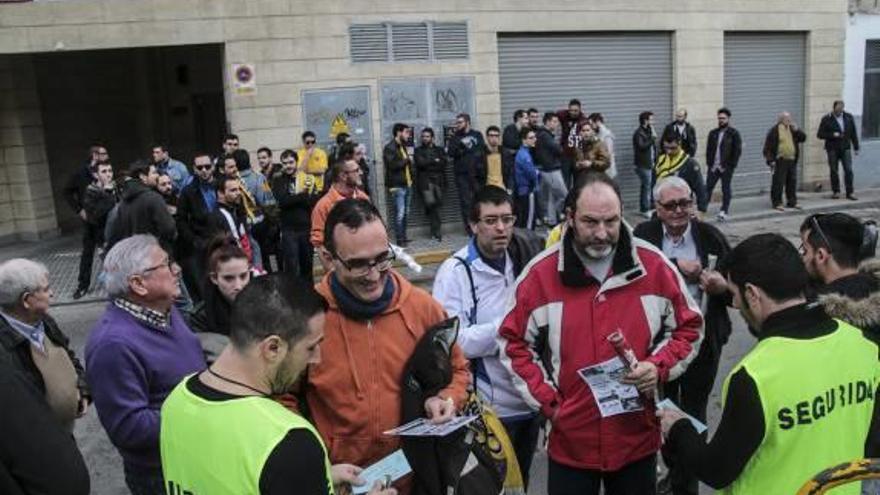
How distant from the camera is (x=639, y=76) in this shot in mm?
15781

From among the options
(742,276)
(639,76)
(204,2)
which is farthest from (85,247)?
(639,76)

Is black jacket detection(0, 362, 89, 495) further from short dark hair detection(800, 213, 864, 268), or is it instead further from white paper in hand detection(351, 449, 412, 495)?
short dark hair detection(800, 213, 864, 268)

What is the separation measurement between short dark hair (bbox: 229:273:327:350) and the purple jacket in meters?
1.08

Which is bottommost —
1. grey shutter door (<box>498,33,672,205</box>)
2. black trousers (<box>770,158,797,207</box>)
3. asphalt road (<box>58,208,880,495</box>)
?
asphalt road (<box>58,208,880,495</box>)

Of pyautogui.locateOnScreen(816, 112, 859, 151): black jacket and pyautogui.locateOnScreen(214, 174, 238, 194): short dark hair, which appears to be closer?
pyautogui.locateOnScreen(214, 174, 238, 194): short dark hair

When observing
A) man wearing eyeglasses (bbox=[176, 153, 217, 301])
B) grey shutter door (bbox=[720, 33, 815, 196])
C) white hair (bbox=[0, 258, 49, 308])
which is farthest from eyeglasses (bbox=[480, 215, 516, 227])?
grey shutter door (bbox=[720, 33, 815, 196])

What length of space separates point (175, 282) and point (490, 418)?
143 centimetres

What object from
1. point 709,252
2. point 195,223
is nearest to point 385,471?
point 709,252

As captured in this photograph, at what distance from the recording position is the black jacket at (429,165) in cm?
1327

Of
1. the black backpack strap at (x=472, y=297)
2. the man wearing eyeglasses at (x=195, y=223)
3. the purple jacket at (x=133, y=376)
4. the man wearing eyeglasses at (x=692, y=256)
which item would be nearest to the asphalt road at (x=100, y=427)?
the man wearing eyeglasses at (x=692, y=256)

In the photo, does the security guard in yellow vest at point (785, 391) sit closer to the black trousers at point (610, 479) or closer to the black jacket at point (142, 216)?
the black trousers at point (610, 479)

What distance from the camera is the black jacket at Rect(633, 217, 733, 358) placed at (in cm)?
455

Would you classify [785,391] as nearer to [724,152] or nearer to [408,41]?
[408,41]

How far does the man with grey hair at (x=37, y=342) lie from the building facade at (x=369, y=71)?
924 centimetres
